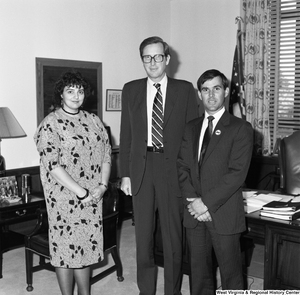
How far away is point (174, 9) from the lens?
6.61 m

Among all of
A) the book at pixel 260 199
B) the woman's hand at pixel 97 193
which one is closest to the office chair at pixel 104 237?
the woman's hand at pixel 97 193

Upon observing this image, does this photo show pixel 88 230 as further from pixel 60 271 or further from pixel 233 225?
pixel 233 225

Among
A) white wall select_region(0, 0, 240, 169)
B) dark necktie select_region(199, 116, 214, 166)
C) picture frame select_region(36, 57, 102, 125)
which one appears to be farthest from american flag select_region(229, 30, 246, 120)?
dark necktie select_region(199, 116, 214, 166)

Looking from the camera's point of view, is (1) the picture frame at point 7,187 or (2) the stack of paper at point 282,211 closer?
(2) the stack of paper at point 282,211

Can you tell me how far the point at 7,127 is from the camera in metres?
4.34

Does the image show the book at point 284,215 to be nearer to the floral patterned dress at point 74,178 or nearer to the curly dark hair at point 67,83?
the floral patterned dress at point 74,178

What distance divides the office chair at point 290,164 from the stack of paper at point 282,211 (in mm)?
1033

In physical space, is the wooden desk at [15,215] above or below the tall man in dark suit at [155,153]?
below

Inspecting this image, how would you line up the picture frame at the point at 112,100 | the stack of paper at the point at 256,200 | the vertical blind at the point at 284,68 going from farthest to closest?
the picture frame at the point at 112,100 → the vertical blind at the point at 284,68 → the stack of paper at the point at 256,200

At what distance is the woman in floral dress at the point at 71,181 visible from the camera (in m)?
2.76

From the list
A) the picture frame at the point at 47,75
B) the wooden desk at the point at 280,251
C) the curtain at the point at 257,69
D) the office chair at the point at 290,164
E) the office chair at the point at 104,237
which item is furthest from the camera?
the curtain at the point at 257,69

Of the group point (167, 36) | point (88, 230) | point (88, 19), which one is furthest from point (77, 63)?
point (88, 230)

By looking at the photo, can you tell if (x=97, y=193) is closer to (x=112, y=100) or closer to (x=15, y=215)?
(x=15, y=215)

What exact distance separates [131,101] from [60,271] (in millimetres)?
1222
